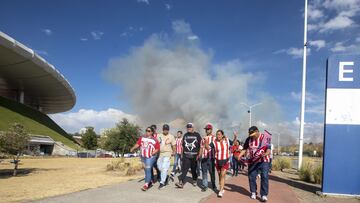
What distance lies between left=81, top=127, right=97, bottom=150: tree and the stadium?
8.65m

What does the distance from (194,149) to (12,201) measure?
4.62 m

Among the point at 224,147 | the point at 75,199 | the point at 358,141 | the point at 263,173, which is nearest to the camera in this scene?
the point at 75,199

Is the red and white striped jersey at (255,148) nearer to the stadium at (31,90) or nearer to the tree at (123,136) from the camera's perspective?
the stadium at (31,90)

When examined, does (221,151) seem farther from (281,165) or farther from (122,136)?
(122,136)

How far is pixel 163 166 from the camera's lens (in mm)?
9812

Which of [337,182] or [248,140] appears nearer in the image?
[248,140]

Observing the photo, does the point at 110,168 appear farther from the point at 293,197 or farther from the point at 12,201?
the point at 293,197

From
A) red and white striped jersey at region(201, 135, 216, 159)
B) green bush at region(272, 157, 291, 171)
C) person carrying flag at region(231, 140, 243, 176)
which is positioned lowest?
green bush at region(272, 157, 291, 171)

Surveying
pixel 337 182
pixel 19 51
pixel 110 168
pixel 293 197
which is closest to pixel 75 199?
pixel 293 197

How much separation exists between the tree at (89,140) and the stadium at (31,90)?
28.4ft

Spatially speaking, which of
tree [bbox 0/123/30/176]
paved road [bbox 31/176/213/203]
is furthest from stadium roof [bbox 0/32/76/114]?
paved road [bbox 31/176/213/203]

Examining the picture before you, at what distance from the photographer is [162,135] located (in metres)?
10.3

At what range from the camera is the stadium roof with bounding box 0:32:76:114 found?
54.8m

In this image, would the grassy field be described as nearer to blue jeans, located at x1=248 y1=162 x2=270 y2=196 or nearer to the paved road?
the paved road
